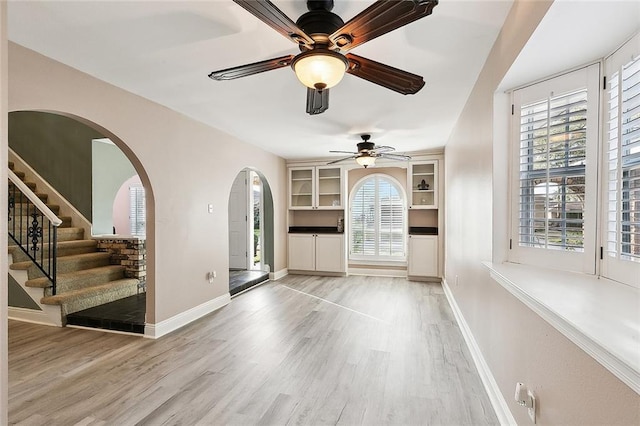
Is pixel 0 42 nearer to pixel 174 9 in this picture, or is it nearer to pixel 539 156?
pixel 174 9

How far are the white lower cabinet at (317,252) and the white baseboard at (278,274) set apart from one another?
0.14 m

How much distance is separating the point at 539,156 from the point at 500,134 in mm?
315

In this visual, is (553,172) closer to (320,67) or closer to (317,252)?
(320,67)

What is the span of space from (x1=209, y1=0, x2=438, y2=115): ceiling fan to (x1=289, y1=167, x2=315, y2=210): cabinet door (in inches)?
182

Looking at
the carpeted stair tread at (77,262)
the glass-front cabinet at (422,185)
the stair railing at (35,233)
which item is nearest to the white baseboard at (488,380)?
the glass-front cabinet at (422,185)

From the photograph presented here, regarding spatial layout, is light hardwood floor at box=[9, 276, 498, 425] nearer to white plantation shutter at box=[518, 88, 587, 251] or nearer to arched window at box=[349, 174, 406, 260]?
white plantation shutter at box=[518, 88, 587, 251]

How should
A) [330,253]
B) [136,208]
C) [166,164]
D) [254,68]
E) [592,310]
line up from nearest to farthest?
[592,310] < [254,68] < [166,164] < [330,253] < [136,208]

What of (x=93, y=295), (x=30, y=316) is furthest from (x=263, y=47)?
(x=30, y=316)

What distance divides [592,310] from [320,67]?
1.58m

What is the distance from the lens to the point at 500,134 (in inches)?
83.3

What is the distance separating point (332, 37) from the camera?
1.58 meters

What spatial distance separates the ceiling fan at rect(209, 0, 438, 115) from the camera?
4.33 feet

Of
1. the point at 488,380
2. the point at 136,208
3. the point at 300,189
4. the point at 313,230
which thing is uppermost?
the point at 300,189

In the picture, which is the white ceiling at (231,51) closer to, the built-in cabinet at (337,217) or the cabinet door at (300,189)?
the built-in cabinet at (337,217)
